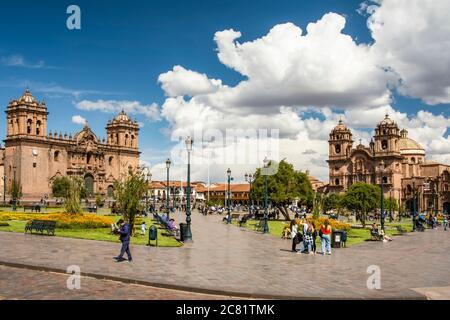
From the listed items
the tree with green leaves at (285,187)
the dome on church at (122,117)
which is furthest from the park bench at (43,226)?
the dome on church at (122,117)

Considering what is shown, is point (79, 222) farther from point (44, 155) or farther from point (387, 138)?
point (387, 138)

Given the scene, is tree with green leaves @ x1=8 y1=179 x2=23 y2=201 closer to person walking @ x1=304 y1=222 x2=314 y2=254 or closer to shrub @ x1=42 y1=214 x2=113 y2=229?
shrub @ x1=42 y1=214 x2=113 y2=229

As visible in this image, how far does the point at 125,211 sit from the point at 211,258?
28.2ft

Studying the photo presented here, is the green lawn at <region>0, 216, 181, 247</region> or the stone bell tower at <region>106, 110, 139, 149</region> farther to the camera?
the stone bell tower at <region>106, 110, 139, 149</region>

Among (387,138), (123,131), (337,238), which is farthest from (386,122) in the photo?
(337,238)

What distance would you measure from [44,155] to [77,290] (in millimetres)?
77962

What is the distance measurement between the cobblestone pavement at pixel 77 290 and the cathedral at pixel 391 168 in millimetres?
92236

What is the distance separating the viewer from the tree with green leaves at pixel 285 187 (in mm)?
49156

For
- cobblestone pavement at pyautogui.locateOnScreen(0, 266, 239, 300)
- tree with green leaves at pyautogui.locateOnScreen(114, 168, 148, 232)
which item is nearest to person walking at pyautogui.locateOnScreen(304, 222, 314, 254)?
tree with green leaves at pyautogui.locateOnScreen(114, 168, 148, 232)

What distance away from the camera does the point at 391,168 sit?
104250 mm

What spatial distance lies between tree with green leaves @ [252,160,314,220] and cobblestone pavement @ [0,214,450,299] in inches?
1043

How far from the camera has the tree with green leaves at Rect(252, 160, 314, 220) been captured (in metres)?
49.2

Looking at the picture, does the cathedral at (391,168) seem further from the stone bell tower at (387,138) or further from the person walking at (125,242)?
the person walking at (125,242)

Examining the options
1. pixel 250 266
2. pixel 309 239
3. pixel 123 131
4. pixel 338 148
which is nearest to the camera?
pixel 250 266
